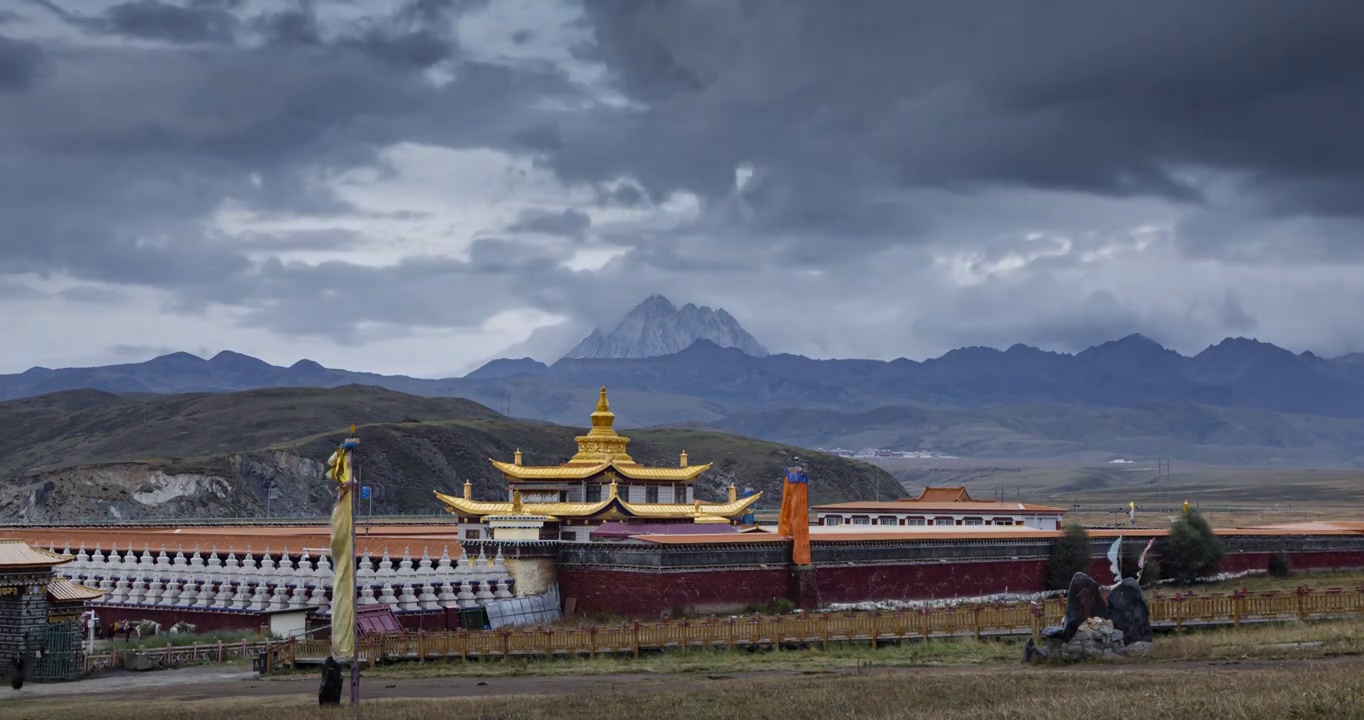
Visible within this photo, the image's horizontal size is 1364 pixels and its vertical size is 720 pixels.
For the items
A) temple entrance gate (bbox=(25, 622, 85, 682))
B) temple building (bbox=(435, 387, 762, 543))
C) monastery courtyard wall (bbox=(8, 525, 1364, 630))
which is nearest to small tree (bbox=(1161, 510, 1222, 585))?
monastery courtyard wall (bbox=(8, 525, 1364, 630))

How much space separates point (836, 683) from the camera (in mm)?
38562

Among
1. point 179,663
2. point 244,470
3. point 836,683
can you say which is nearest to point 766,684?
point 836,683

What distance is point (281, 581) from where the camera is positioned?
63.2 meters

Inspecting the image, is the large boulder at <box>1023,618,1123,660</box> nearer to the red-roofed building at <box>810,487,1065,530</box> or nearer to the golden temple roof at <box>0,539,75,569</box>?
the golden temple roof at <box>0,539,75,569</box>

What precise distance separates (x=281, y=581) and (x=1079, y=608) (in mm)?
33620

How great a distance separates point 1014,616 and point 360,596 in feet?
80.1

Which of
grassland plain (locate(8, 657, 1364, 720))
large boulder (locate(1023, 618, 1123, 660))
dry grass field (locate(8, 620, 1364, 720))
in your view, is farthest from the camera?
large boulder (locate(1023, 618, 1123, 660))

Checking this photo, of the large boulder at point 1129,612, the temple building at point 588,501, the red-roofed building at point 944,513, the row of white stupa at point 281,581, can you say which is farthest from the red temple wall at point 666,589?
the red-roofed building at point 944,513

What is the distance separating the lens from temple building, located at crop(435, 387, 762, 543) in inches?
2734

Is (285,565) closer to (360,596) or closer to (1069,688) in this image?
(360,596)

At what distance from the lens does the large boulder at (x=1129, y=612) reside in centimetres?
4400

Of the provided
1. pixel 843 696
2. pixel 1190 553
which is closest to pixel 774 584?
pixel 1190 553

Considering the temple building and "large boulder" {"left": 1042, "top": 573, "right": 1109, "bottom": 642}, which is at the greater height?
the temple building

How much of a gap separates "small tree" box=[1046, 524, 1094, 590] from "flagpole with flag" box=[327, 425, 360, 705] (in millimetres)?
47773
